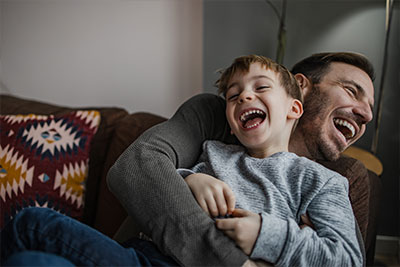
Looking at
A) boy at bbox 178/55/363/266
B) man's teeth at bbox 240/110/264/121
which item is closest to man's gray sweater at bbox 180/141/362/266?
boy at bbox 178/55/363/266

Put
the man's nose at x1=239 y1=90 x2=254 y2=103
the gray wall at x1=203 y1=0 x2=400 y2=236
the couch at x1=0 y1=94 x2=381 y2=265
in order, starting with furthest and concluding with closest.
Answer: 1. the gray wall at x1=203 y1=0 x2=400 y2=236
2. the couch at x1=0 y1=94 x2=381 y2=265
3. the man's nose at x1=239 y1=90 x2=254 y2=103

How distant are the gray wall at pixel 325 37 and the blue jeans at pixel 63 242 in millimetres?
1364

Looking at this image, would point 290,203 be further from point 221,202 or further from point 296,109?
point 296,109

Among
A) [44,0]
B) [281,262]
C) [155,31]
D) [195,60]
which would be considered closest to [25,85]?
[44,0]

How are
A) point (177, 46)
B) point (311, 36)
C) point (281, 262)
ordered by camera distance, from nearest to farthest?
1. point (281, 262)
2. point (311, 36)
3. point (177, 46)

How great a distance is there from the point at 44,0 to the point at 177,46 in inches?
35.8

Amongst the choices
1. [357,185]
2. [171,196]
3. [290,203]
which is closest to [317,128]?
[357,185]

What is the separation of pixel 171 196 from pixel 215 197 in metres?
0.10

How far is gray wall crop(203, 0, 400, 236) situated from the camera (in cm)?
186

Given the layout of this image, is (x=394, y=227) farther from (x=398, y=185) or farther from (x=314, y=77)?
(x=314, y=77)

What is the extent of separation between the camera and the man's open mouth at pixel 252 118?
1.03 meters

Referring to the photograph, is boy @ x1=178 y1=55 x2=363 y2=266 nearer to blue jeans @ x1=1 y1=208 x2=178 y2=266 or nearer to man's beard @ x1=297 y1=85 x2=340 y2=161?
man's beard @ x1=297 y1=85 x2=340 y2=161

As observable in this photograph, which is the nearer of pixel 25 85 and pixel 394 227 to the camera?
pixel 394 227

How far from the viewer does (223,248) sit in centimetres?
82
